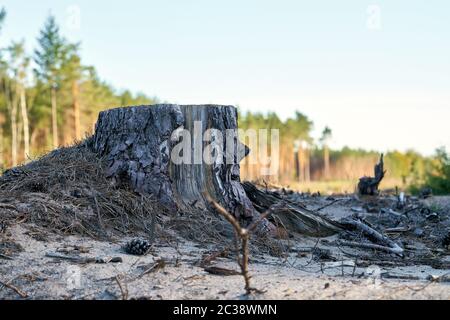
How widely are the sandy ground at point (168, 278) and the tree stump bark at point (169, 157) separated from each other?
3.91 feet

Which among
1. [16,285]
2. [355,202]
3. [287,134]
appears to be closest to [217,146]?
[16,285]

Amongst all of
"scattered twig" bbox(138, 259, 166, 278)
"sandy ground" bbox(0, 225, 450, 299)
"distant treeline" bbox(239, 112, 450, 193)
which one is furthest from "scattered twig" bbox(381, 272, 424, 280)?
"distant treeline" bbox(239, 112, 450, 193)

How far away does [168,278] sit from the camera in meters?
3.71

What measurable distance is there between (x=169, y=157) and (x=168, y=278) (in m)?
2.32

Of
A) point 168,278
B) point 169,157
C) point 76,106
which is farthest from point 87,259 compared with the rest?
point 76,106

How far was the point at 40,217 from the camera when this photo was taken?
4.97m

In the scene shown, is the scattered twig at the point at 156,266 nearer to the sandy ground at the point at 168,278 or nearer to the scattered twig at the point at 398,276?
the sandy ground at the point at 168,278

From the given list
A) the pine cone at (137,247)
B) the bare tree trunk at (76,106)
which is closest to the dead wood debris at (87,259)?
the pine cone at (137,247)

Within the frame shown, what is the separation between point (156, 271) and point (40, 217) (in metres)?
1.75

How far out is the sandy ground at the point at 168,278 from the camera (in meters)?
3.39

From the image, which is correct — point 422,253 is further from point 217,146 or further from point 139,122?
point 139,122

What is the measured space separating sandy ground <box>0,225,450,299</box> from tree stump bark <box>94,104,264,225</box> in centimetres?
119

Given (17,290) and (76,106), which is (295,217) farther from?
(76,106)

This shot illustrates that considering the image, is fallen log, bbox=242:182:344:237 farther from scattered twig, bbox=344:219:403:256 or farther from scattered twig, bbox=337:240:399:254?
scattered twig, bbox=337:240:399:254
